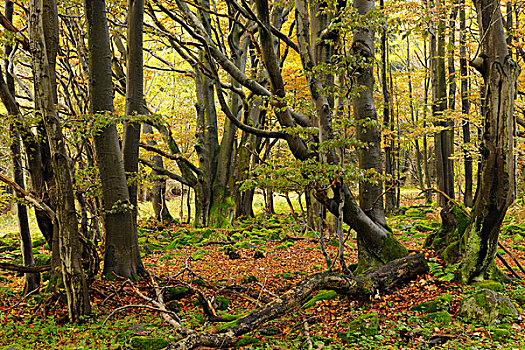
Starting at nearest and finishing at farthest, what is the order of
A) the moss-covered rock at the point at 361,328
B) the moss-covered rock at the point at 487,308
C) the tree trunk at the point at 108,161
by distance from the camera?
the moss-covered rock at the point at 361,328
the moss-covered rock at the point at 487,308
the tree trunk at the point at 108,161

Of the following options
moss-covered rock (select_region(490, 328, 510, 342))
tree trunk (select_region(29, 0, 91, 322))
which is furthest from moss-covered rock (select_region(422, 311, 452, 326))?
tree trunk (select_region(29, 0, 91, 322))

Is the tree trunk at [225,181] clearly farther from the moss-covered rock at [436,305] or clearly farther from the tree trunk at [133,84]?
the moss-covered rock at [436,305]

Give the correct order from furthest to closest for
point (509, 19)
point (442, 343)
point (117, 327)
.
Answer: point (509, 19) → point (117, 327) → point (442, 343)

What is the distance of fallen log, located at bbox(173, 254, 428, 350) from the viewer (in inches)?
128

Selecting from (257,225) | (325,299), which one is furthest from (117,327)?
(257,225)

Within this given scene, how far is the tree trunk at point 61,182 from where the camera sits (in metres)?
3.75

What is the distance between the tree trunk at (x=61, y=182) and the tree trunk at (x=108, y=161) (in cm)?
132

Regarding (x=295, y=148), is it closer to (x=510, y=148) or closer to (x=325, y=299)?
(x=325, y=299)

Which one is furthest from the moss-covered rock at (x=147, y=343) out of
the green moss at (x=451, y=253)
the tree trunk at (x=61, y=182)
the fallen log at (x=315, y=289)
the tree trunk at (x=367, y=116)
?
the green moss at (x=451, y=253)

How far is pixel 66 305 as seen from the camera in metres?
4.63

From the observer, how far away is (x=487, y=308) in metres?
3.83

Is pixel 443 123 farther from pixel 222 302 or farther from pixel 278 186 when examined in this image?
pixel 222 302

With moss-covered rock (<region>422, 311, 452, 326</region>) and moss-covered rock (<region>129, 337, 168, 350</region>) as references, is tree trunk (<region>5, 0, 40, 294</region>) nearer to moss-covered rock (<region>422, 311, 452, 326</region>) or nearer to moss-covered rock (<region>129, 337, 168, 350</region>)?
moss-covered rock (<region>129, 337, 168, 350</region>)

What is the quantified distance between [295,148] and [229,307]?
2.50 meters
